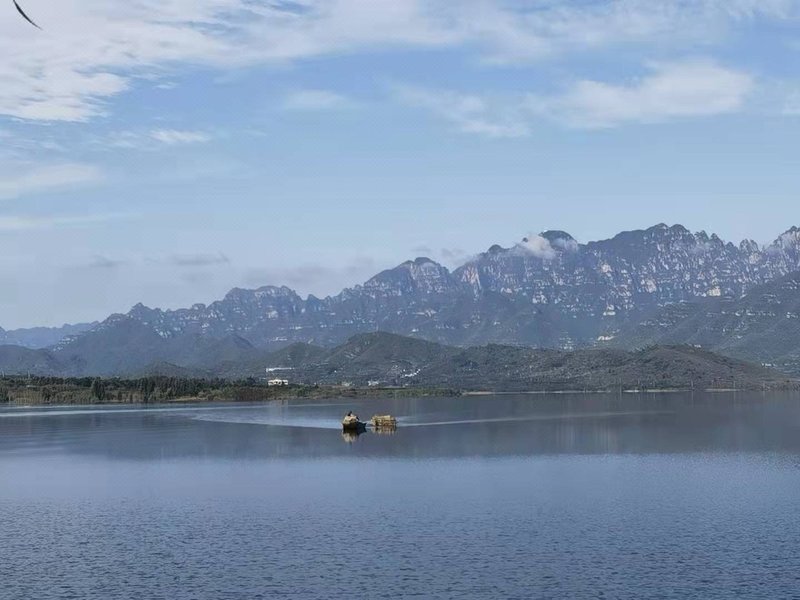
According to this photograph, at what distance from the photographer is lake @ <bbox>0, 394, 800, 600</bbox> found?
216 feet

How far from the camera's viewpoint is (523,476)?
119 metres

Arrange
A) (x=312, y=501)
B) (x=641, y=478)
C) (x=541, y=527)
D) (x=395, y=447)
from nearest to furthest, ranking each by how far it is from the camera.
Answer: (x=541, y=527)
(x=312, y=501)
(x=641, y=478)
(x=395, y=447)

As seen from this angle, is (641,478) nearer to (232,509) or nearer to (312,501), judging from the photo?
(312,501)

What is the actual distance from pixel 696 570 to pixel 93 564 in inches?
1626

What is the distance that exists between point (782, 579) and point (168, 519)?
5185 centimetres

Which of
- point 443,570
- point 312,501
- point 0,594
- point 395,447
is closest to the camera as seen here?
point 0,594

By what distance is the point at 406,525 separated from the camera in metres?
85.6

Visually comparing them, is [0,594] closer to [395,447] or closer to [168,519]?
[168,519]

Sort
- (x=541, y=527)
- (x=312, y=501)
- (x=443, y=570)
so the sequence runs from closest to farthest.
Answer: (x=443, y=570), (x=541, y=527), (x=312, y=501)

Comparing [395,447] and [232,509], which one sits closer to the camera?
[232,509]

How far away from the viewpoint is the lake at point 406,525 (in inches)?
2586

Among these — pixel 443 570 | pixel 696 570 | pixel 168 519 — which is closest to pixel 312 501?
pixel 168 519

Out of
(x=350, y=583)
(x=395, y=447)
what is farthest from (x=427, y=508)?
(x=395, y=447)

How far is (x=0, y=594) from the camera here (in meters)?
64.2
